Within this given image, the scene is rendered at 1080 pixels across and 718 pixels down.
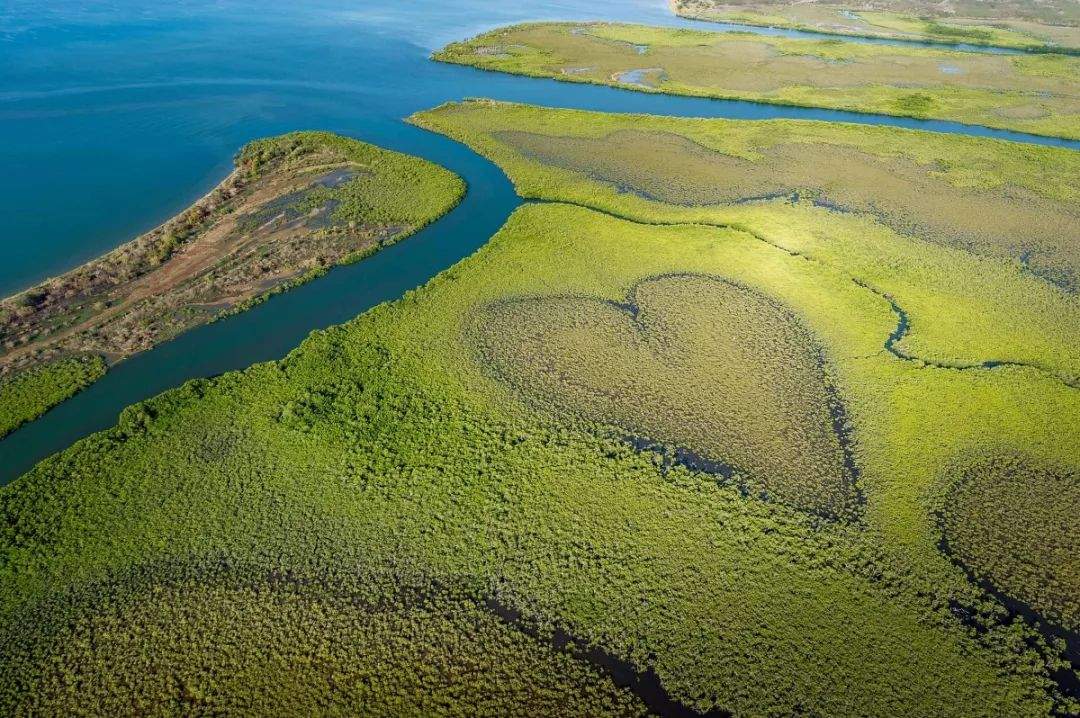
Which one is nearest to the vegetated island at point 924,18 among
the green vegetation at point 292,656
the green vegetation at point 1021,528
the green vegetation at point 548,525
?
the green vegetation at point 548,525

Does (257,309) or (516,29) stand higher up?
(516,29)

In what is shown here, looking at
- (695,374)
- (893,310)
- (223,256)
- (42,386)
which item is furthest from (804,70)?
(42,386)

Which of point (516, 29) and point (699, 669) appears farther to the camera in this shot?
point (516, 29)

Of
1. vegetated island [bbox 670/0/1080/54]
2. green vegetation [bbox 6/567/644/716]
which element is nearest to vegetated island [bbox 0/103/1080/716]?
green vegetation [bbox 6/567/644/716]

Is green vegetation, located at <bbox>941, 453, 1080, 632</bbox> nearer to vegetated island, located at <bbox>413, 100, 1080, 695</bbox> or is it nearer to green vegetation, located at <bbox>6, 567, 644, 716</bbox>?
vegetated island, located at <bbox>413, 100, 1080, 695</bbox>

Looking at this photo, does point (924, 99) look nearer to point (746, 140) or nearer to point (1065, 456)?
point (746, 140)

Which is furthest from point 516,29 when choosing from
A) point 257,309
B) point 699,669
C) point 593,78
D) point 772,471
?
point 699,669
